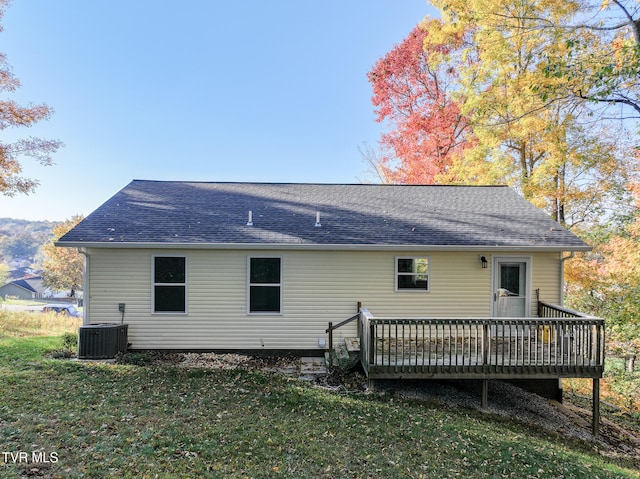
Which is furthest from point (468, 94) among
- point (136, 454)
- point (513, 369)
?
point (136, 454)

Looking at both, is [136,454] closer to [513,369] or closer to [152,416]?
[152,416]

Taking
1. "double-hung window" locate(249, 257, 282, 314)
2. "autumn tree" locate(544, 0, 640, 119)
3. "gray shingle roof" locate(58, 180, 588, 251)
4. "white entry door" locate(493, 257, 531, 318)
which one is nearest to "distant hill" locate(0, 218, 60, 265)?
"gray shingle roof" locate(58, 180, 588, 251)

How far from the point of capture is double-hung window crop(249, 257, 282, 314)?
858cm

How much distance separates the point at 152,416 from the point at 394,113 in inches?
717

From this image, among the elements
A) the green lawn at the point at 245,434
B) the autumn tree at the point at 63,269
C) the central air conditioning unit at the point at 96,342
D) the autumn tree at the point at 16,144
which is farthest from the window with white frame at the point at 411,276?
the autumn tree at the point at 63,269

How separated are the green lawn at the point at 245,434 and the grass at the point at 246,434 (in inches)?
0.7

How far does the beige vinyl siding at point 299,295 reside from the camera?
8.45 meters

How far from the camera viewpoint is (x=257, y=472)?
147 inches

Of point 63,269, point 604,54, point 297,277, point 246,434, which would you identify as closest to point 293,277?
point 297,277

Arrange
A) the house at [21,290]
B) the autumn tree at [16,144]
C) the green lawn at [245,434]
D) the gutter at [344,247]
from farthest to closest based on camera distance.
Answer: the house at [21,290]
the autumn tree at [16,144]
the gutter at [344,247]
the green lawn at [245,434]

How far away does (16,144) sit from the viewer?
1254cm

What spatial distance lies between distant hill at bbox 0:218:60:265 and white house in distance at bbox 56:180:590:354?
71.4m

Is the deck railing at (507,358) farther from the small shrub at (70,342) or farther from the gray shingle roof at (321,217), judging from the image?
the small shrub at (70,342)

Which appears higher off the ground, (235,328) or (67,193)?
(67,193)
